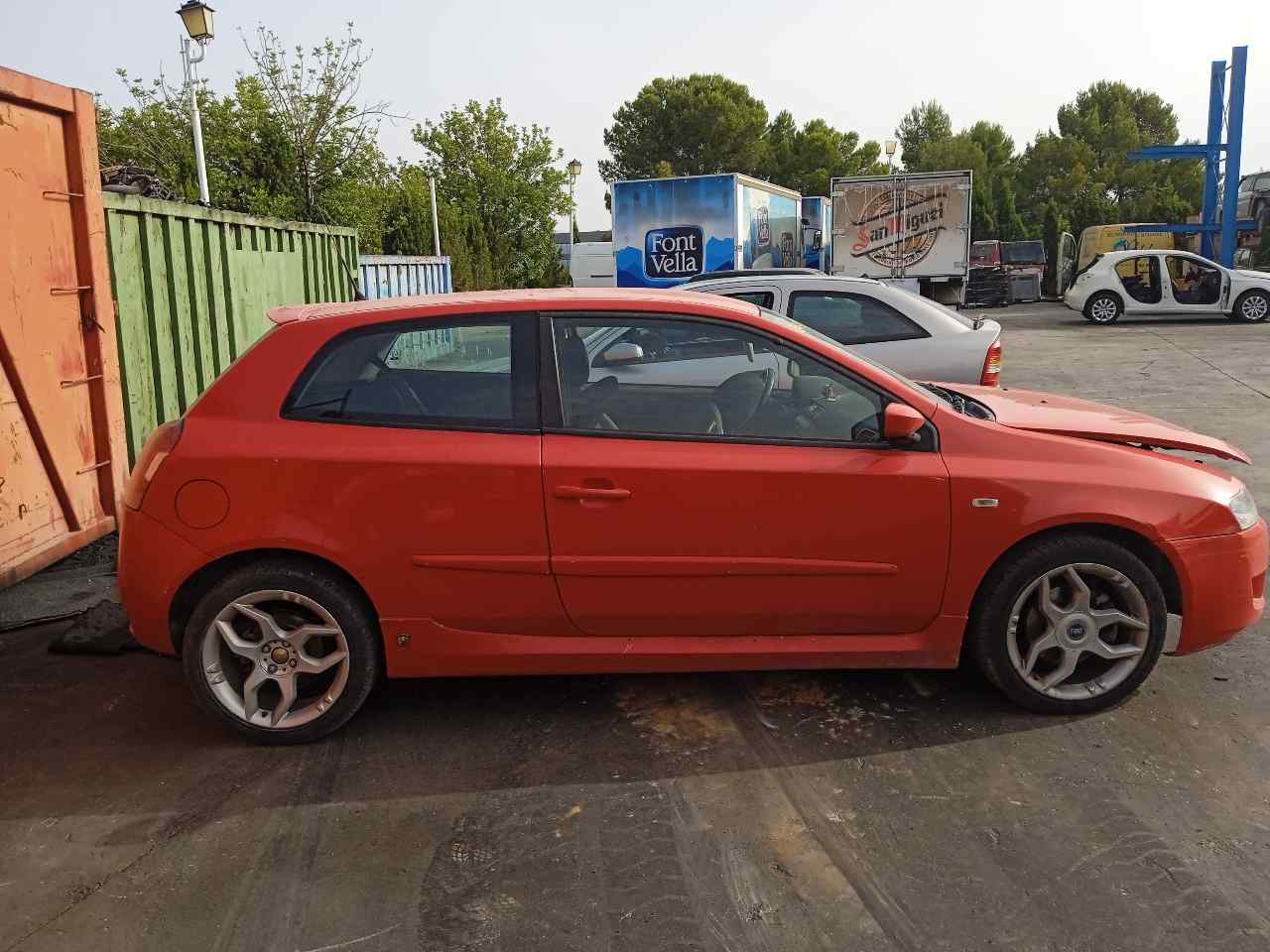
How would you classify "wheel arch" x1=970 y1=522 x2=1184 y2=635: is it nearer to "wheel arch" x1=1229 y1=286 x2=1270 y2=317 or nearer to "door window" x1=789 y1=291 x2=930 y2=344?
"door window" x1=789 y1=291 x2=930 y2=344

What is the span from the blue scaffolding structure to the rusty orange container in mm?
25300

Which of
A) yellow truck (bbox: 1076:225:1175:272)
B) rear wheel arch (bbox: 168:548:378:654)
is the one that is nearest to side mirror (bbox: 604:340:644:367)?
rear wheel arch (bbox: 168:548:378:654)

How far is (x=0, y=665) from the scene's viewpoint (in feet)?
15.9

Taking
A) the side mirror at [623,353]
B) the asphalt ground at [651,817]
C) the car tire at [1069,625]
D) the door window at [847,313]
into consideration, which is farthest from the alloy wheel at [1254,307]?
the side mirror at [623,353]

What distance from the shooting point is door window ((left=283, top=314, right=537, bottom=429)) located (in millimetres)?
3916

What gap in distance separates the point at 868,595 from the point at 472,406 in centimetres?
155

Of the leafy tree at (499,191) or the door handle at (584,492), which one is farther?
the leafy tree at (499,191)

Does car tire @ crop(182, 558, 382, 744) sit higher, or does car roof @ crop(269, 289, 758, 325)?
car roof @ crop(269, 289, 758, 325)

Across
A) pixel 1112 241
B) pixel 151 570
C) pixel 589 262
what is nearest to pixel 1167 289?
pixel 1112 241

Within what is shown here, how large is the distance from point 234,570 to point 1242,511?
3615 millimetres

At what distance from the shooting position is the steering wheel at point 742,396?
398 centimetres

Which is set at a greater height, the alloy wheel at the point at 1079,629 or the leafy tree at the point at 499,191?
the leafy tree at the point at 499,191

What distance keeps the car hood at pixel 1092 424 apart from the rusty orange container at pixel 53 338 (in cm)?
493

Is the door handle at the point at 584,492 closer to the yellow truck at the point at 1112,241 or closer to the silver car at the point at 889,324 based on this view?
the silver car at the point at 889,324
